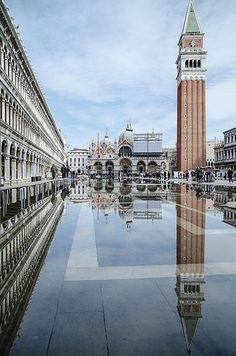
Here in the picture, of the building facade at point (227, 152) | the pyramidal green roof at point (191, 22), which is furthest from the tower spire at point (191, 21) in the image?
the building facade at point (227, 152)

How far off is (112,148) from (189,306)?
141631 millimetres

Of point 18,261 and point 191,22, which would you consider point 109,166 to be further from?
point 18,261

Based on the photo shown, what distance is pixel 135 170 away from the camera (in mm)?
138875

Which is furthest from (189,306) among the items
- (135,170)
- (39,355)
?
(135,170)

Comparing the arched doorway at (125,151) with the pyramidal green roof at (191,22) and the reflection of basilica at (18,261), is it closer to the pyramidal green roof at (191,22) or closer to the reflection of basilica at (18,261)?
the pyramidal green roof at (191,22)

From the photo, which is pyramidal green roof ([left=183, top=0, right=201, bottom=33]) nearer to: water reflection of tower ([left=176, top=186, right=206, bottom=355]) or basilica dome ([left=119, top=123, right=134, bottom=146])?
basilica dome ([left=119, top=123, right=134, bottom=146])

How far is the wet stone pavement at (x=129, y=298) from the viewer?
124 inches

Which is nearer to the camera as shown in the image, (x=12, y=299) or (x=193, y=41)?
(x=12, y=299)

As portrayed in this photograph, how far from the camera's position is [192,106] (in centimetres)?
8681

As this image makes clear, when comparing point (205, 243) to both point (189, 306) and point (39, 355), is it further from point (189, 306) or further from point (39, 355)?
point (39, 355)

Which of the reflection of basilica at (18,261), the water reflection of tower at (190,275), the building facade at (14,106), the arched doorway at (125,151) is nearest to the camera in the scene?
the water reflection of tower at (190,275)

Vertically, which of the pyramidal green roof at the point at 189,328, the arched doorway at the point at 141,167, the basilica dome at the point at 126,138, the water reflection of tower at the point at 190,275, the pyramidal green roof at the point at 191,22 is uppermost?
the pyramidal green roof at the point at 191,22

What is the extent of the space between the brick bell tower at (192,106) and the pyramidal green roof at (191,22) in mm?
2304

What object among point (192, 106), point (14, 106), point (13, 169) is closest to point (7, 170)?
point (13, 169)
